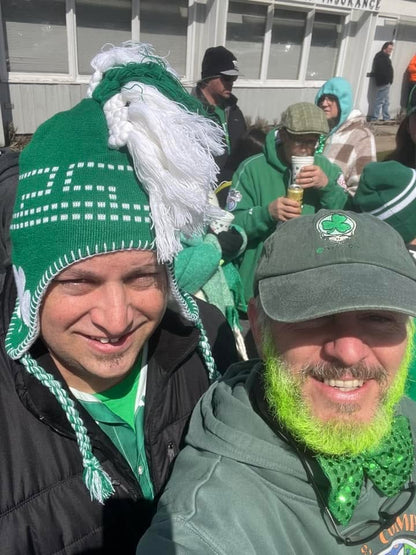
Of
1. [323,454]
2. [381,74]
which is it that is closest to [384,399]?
[323,454]

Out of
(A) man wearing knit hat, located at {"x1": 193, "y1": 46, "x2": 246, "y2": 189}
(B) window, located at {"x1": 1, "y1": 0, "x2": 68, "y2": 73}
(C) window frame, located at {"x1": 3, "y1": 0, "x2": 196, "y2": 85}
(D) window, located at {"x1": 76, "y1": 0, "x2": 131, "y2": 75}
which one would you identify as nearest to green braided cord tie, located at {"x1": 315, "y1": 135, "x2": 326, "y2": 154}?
(A) man wearing knit hat, located at {"x1": 193, "y1": 46, "x2": 246, "y2": 189}

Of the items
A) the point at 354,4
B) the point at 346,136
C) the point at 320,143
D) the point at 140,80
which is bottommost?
the point at 346,136

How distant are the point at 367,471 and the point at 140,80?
116 cm

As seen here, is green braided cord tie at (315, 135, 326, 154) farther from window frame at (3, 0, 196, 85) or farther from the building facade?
window frame at (3, 0, 196, 85)

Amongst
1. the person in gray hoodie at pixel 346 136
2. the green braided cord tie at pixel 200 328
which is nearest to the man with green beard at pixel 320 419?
the green braided cord tie at pixel 200 328

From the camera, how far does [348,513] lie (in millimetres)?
1062

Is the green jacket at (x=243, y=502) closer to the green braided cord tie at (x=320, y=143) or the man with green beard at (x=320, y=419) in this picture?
the man with green beard at (x=320, y=419)

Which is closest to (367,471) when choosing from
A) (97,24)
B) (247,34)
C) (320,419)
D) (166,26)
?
(320,419)

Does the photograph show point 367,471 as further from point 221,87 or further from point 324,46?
point 324,46

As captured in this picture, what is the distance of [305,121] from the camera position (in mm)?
2740

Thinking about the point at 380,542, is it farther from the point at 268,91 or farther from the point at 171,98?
the point at 268,91

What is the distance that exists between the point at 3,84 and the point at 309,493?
7.86 metres

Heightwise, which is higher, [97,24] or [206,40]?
[97,24]

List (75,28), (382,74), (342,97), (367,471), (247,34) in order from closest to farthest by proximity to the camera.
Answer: (367,471)
(342,97)
(75,28)
(247,34)
(382,74)
